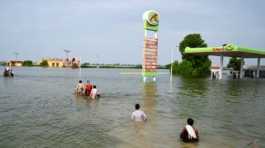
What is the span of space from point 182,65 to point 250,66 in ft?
65.0

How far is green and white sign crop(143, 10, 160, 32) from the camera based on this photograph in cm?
5238

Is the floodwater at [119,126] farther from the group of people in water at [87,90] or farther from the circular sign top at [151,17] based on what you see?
the circular sign top at [151,17]

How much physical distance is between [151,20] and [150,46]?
469 cm

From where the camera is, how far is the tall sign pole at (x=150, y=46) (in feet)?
169

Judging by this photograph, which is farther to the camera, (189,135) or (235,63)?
(235,63)

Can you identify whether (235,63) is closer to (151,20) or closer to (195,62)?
(195,62)

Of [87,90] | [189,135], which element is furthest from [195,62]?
[189,135]

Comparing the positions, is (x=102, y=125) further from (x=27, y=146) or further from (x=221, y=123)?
(x=221, y=123)

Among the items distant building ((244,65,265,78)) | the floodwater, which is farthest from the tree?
the floodwater

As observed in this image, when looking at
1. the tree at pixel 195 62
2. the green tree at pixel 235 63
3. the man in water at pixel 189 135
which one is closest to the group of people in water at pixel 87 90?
the man in water at pixel 189 135

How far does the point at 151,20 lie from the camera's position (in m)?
53.0

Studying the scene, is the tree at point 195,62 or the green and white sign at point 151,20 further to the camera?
the tree at point 195,62

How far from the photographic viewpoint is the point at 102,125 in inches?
→ 603

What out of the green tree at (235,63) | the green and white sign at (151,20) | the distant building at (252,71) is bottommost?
the distant building at (252,71)
